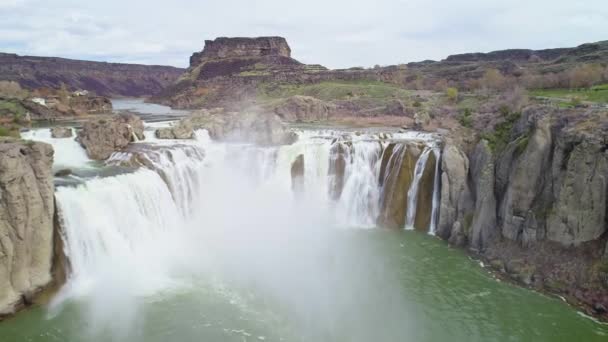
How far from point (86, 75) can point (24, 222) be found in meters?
156

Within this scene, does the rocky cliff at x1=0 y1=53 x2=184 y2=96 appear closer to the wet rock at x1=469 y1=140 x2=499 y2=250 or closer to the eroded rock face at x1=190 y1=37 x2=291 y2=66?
the eroded rock face at x1=190 y1=37 x2=291 y2=66

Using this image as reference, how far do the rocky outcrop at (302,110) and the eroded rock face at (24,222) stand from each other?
38319mm

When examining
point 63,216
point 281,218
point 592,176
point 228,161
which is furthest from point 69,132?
point 592,176

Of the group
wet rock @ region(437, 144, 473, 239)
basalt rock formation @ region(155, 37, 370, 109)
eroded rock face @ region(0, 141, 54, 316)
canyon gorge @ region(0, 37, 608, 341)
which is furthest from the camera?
basalt rock formation @ region(155, 37, 370, 109)

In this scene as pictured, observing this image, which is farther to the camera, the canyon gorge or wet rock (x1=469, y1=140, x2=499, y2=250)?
wet rock (x1=469, y1=140, x2=499, y2=250)

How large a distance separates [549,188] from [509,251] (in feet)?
11.2

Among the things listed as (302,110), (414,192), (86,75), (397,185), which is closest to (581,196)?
(414,192)

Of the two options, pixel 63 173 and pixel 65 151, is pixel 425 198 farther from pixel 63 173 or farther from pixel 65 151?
pixel 65 151

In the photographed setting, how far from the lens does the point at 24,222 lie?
14.7m

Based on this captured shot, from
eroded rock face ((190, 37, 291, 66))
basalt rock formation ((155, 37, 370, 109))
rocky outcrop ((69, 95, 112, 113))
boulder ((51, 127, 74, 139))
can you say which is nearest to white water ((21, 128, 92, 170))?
boulder ((51, 127, 74, 139))

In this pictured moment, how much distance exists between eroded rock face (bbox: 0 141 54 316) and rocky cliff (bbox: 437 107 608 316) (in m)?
18.9

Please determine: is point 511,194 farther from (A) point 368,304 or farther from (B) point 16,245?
(B) point 16,245

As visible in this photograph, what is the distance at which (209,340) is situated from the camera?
538 inches

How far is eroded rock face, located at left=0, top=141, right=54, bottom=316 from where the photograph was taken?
46.5ft
